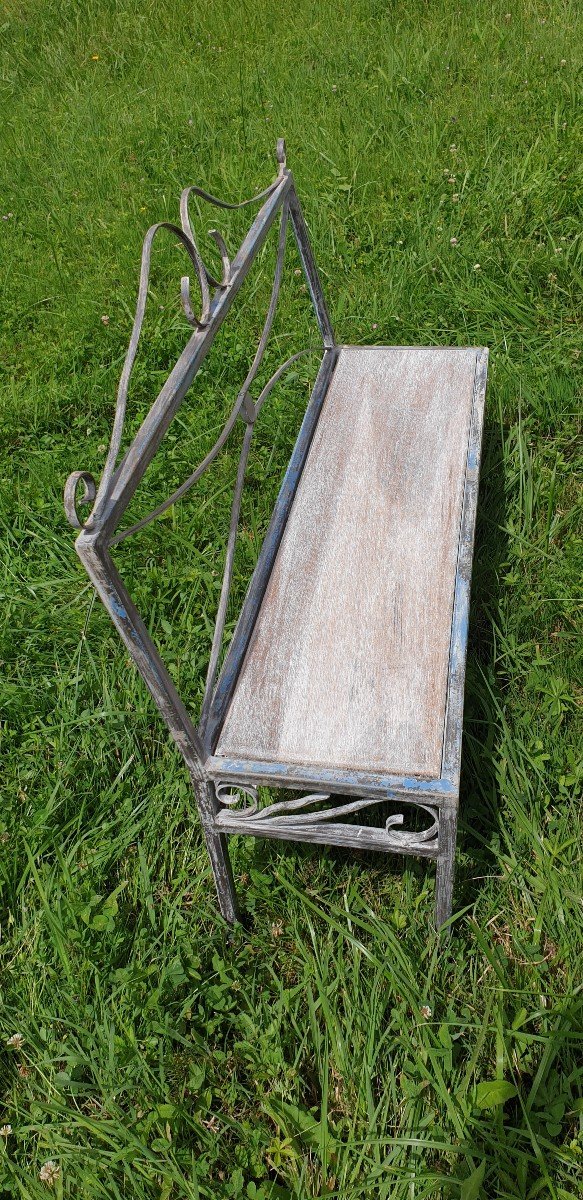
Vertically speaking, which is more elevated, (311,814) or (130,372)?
(130,372)

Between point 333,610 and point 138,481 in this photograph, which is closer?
point 138,481

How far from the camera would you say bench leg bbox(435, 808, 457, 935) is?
5.19 ft

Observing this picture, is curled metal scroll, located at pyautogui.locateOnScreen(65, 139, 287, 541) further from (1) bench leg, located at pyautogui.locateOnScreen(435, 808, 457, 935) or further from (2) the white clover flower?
(2) the white clover flower

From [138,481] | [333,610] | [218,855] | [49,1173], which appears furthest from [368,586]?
[49,1173]

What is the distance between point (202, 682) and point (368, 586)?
2.29ft

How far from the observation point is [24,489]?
307 centimetres

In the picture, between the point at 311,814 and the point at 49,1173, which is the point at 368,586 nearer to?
the point at 311,814

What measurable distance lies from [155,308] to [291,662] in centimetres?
232

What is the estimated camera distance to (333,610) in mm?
1941

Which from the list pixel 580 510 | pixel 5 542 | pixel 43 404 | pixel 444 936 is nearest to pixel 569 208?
pixel 580 510

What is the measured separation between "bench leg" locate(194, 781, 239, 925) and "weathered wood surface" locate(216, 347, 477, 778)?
99 mm

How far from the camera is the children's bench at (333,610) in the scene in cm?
152

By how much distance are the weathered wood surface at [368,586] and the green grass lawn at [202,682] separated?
1.51ft

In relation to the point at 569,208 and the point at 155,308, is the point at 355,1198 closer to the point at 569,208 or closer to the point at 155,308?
the point at 155,308
